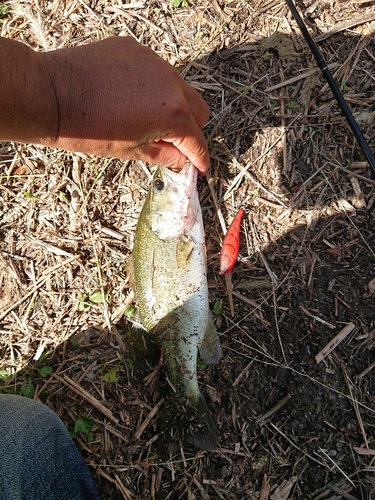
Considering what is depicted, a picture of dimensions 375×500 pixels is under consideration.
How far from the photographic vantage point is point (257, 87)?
3707 mm

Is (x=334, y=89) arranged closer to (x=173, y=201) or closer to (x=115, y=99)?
(x=173, y=201)

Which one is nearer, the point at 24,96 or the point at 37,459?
the point at 24,96

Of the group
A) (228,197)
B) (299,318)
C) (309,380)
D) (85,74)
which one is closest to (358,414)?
(309,380)

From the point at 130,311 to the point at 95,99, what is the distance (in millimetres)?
1845

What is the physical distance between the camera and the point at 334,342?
3340 mm

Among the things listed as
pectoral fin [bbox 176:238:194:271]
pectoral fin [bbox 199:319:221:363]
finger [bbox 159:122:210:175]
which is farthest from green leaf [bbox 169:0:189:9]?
pectoral fin [bbox 199:319:221:363]

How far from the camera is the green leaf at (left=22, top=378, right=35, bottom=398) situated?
3533 mm

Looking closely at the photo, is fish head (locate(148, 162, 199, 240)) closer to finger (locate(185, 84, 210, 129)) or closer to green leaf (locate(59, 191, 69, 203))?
finger (locate(185, 84, 210, 129))

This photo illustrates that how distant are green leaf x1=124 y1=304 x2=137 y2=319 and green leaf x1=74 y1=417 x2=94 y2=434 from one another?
0.89 meters

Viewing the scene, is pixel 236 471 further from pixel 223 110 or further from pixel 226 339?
pixel 223 110

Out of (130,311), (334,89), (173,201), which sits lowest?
(130,311)

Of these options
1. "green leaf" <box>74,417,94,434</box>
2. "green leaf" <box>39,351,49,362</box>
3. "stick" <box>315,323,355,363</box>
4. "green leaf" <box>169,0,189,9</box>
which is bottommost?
"green leaf" <box>74,417,94,434</box>

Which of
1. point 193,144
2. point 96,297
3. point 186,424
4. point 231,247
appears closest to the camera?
point 193,144

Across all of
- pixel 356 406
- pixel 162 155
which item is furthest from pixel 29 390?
pixel 356 406
